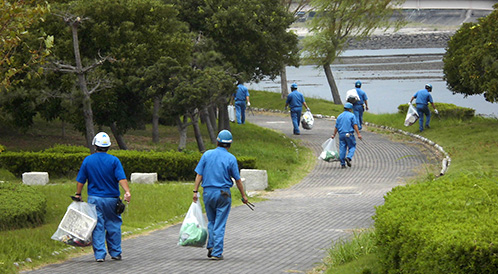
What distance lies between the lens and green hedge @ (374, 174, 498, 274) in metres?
5.78

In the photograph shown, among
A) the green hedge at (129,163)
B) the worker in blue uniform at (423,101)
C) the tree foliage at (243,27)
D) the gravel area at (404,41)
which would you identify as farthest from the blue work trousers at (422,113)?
the gravel area at (404,41)

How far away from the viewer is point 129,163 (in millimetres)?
19297

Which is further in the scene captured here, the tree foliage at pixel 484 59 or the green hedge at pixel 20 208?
the tree foliage at pixel 484 59

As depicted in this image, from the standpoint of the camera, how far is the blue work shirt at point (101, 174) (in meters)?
9.59

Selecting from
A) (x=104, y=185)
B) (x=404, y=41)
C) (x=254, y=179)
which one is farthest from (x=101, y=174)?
(x=404, y=41)

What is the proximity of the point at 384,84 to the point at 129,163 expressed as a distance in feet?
178

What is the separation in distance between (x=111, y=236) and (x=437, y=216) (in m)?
4.38

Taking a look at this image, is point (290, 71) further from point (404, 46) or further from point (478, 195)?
point (478, 195)

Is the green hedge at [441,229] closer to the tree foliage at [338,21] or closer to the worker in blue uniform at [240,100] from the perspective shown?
the worker in blue uniform at [240,100]

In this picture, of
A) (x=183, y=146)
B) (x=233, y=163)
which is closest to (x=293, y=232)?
(x=233, y=163)

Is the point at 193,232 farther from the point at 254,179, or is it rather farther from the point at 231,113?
the point at 231,113

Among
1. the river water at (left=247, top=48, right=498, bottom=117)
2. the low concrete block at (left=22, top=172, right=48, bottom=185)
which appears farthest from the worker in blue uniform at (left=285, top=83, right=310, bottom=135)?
the river water at (left=247, top=48, right=498, bottom=117)

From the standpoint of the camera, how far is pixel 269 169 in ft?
67.7

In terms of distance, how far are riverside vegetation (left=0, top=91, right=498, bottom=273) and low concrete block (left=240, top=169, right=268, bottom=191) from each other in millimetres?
714
